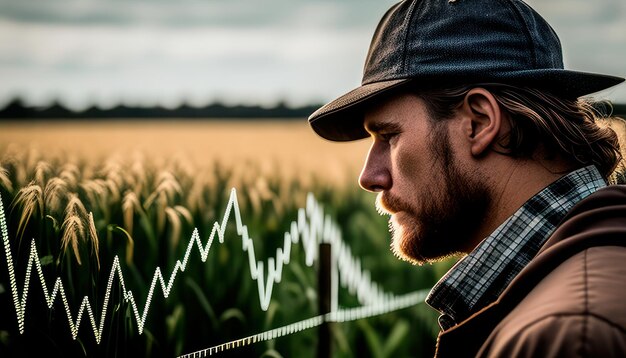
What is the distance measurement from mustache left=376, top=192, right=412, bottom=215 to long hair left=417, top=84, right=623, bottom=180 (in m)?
0.19

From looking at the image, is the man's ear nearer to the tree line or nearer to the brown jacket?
the brown jacket

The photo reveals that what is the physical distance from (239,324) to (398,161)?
27.7 inches

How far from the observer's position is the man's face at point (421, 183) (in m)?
1.69

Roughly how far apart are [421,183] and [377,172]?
119 millimetres

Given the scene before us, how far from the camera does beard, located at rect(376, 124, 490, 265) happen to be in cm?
168

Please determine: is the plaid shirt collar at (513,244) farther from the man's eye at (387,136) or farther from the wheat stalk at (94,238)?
the wheat stalk at (94,238)

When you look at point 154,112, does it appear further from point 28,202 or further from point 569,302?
point 569,302

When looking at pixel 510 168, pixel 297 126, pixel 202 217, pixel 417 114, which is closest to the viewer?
pixel 510 168

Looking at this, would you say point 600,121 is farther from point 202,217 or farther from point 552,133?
point 202,217

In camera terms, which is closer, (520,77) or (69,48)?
(520,77)

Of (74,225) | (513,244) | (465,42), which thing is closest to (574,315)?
(513,244)

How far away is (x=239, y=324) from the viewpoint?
7.25 feet

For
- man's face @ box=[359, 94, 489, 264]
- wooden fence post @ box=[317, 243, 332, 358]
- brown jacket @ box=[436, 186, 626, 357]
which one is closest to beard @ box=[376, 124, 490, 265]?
man's face @ box=[359, 94, 489, 264]

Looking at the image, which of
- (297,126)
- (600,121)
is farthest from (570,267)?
(297,126)
